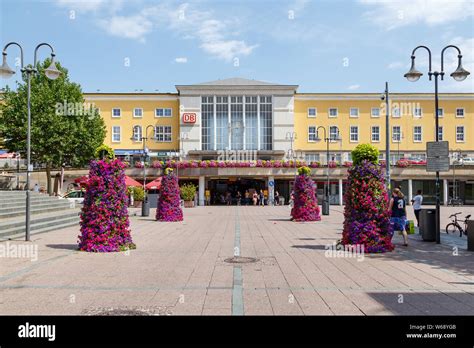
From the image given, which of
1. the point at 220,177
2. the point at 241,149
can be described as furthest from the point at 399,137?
the point at 220,177

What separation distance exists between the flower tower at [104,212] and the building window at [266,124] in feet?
165

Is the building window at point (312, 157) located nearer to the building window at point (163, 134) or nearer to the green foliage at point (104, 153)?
the building window at point (163, 134)

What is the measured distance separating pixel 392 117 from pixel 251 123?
19.8m

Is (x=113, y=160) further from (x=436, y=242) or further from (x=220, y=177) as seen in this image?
(x=220, y=177)

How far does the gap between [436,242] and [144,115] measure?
54.3 metres

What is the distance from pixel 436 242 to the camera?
15.5 metres

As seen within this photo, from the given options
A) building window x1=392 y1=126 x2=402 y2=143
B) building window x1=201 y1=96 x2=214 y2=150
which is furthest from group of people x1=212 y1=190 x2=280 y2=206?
building window x1=392 y1=126 x2=402 y2=143

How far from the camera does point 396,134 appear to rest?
64688mm

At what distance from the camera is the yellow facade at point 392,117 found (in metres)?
65.0

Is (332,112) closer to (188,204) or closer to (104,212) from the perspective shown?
(188,204)

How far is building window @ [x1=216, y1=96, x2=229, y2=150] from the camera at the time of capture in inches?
2482

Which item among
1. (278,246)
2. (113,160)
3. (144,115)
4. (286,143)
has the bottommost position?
(278,246)

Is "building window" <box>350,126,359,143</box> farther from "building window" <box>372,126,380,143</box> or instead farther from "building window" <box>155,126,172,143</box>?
"building window" <box>155,126,172,143</box>

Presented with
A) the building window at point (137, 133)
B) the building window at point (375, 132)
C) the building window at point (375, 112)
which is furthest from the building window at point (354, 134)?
the building window at point (137, 133)
